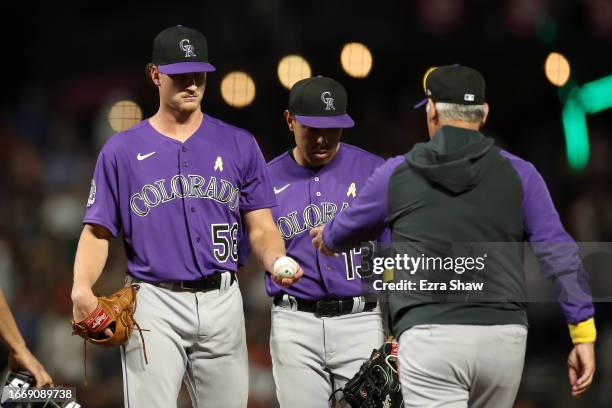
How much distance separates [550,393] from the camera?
738cm

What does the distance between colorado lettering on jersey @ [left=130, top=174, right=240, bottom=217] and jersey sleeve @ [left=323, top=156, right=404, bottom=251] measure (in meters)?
0.62

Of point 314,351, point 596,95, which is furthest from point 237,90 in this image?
point 314,351

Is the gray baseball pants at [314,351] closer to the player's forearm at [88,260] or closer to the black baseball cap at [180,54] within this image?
the player's forearm at [88,260]

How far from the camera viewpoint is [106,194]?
4406 millimetres

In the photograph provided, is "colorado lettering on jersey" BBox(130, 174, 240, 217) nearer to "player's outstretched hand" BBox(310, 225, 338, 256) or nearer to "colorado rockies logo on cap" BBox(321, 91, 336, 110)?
"player's outstretched hand" BBox(310, 225, 338, 256)

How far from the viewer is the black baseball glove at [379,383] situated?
461 centimetres

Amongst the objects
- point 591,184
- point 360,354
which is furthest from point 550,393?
point 360,354

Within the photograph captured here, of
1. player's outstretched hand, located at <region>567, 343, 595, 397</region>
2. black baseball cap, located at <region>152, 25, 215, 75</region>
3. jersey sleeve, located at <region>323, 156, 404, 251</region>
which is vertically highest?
black baseball cap, located at <region>152, 25, 215, 75</region>

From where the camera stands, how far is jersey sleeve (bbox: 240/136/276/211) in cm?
463

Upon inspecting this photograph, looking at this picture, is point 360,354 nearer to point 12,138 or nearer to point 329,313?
point 329,313

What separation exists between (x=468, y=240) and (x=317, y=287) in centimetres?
130

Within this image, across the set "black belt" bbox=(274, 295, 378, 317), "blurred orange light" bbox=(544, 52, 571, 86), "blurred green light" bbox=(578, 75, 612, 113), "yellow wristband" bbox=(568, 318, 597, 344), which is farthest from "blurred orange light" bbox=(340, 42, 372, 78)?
"yellow wristband" bbox=(568, 318, 597, 344)

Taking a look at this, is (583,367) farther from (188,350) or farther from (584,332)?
(188,350)

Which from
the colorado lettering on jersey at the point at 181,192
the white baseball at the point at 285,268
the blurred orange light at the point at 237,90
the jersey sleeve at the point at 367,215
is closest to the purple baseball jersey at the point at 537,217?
the jersey sleeve at the point at 367,215
